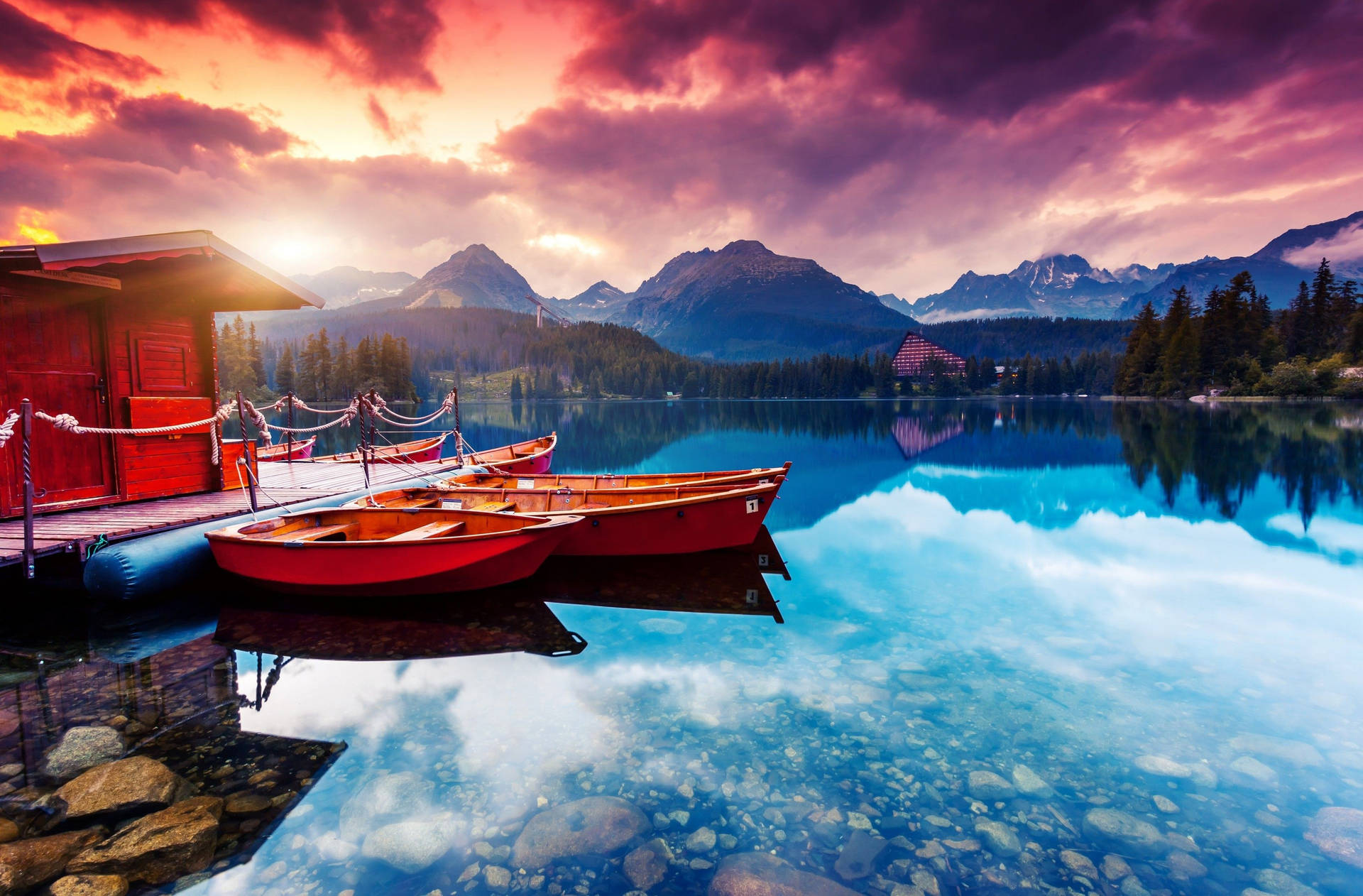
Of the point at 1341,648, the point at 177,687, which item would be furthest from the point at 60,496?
the point at 1341,648

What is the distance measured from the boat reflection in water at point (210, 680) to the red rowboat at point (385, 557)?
52cm

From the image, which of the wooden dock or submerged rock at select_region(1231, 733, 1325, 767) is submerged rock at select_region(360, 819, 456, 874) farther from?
the wooden dock

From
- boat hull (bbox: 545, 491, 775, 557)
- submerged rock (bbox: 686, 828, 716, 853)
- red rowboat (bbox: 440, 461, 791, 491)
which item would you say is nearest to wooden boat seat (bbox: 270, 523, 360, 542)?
red rowboat (bbox: 440, 461, 791, 491)

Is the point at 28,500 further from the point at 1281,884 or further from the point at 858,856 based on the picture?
the point at 1281,884

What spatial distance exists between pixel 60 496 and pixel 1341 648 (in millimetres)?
22381

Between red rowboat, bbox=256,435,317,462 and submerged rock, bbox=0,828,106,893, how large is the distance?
20.1 meters

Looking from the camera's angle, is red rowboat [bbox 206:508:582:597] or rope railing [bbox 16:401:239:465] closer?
rope railing [bbox 16:401:239:465]

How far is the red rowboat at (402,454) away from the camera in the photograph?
20656mm

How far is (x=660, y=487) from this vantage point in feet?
46.9

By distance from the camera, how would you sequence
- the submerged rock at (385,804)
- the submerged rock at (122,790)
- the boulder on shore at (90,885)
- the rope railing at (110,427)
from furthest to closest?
1. the rope railing at (110,427)
2. the submerged rock at (385,804)
3. the submerged rock at (122,790)
4. the boulder on shore at (90,885)

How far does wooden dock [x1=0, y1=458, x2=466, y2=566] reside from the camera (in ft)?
30.6

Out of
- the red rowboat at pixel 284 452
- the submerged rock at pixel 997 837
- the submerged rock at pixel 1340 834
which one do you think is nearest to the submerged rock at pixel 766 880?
the submerged rock at pixel 997 837

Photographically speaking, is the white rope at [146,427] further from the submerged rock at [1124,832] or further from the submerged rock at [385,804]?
the submerged rock at [1124,832]

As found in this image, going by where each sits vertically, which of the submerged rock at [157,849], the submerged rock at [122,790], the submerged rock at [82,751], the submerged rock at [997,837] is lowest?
the submerged rock at [997,837]
